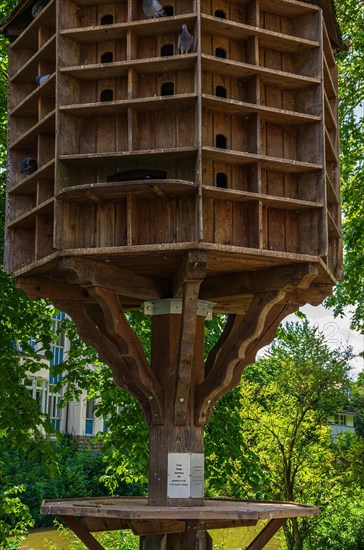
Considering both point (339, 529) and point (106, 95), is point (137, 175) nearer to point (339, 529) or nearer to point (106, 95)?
point (106, 95)

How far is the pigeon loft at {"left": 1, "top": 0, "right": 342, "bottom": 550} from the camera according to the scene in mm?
6180

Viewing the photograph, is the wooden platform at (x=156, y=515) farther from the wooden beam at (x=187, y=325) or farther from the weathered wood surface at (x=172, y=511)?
the wooden beam at (x=187, y=325)

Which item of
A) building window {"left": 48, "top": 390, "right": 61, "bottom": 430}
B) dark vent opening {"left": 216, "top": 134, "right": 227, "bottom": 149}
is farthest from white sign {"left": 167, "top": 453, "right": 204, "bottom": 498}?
building window {"left": 48, "top": 390, "right": 61, "bottom": 430}

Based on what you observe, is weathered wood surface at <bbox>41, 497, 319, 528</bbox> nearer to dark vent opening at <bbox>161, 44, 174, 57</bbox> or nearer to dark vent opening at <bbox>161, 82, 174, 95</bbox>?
dark vent opening at <bbox>161, 82, 174, 95</bbox>

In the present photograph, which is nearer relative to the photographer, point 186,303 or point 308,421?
point 186,303

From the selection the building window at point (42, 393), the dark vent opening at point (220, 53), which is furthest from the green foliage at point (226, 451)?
the building window at point (42, 393)

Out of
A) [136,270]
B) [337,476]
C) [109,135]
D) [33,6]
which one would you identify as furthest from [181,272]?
[337,476]

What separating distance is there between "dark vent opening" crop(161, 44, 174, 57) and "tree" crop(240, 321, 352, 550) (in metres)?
8.52

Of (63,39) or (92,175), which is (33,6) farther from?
(92,175)

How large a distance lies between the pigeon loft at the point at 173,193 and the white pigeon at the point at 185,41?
0.04m

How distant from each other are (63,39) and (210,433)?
21.4 ft

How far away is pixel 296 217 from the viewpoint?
21.5 ft

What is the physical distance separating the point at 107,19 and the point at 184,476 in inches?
155

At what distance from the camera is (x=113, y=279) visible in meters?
6.61
